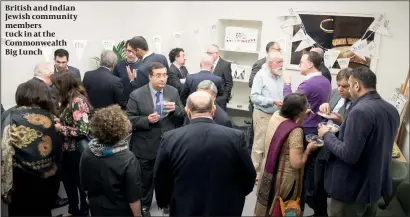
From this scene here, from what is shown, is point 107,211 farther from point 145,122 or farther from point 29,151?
point 145,122

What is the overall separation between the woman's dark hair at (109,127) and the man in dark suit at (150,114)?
2.78 feet

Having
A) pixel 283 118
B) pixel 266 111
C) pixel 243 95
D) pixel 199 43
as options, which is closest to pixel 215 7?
pixel 199 43

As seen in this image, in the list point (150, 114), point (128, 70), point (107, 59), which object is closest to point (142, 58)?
point (128, 70)

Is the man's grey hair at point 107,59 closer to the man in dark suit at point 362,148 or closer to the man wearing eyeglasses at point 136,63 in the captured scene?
the man wearing eyeglasses at point 136,63

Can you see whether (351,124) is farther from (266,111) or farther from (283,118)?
(266,111)

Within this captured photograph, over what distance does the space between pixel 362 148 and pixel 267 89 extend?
1.76m

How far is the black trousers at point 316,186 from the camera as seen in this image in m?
3.07

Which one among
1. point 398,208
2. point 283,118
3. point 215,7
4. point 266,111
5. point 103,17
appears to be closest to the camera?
point 283,118

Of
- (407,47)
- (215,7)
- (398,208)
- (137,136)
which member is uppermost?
(215,7)

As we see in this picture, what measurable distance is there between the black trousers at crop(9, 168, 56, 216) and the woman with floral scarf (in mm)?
615

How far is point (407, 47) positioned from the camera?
16.9 feet

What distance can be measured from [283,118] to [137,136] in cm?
134

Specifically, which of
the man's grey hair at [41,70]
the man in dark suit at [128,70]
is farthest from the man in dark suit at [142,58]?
the man's grey hair at [41,70]

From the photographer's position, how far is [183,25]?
6.30 meters
